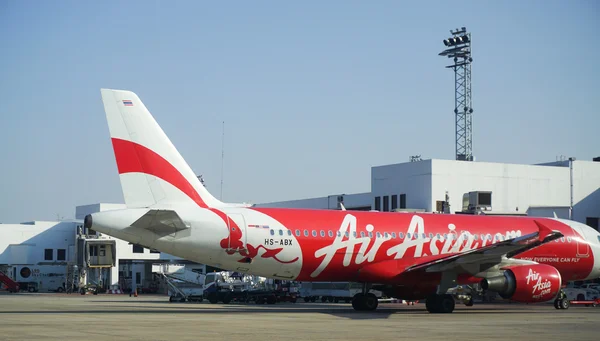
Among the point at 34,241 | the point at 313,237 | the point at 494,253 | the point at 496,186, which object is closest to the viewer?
the point at 494,253

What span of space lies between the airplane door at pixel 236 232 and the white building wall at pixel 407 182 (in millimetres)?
36182

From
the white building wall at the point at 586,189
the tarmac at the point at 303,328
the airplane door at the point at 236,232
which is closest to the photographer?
the tarmac at the point at 303,328

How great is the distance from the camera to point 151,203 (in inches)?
1200

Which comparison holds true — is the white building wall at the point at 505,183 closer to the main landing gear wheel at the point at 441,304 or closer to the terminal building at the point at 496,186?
the terminal building at the point at 496,186

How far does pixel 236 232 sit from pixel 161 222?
296cm

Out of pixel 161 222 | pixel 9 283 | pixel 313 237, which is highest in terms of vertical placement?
pixel 161 222

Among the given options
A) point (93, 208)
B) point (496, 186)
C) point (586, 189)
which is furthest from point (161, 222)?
point (93, 208)

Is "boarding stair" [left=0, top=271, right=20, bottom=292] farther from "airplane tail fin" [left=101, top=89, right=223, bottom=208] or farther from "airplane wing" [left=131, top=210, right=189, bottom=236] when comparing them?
"airplane wing" [left=131, top=210, right=189, bottom=236]

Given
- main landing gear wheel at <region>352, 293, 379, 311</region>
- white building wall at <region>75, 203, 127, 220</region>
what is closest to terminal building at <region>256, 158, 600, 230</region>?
main landing gear wheel at <region>352, 293, 379, 311</region>

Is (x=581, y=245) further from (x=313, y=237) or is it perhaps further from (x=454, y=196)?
(x=454, y=196)

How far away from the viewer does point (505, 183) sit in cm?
6944

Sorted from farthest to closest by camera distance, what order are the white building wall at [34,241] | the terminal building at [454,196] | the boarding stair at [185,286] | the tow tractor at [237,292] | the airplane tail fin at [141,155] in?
1. the white building wall at [34,241]
2. the terminal building at [454,196]
3. the boarding stair at [185,286]
4. the tow tractor at [237,292]
5. the airplane tail fin at [141,155]

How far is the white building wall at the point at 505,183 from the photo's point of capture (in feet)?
218

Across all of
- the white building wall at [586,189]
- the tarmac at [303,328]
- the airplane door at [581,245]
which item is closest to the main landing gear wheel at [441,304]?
the tarmac at [303,328]
